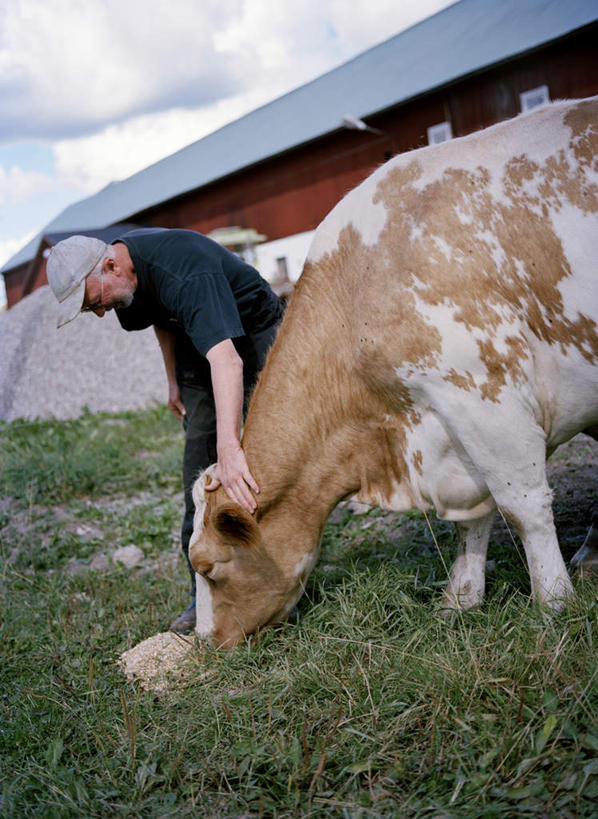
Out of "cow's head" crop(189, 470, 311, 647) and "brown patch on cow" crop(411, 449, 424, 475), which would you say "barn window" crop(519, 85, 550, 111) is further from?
"cow's head" crop(189, 470, 311, 647)

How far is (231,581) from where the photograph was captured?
12.1ft

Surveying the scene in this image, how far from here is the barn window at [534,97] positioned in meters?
Answer: 16.0

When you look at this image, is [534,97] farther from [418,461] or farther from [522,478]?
[522,478]

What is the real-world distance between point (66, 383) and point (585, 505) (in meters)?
13.4

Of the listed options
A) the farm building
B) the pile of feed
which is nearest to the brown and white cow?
the pile of feed

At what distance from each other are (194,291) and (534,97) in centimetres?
1486

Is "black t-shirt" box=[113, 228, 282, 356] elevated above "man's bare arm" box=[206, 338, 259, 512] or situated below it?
above

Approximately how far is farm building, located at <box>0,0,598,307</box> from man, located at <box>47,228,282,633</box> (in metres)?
10.3

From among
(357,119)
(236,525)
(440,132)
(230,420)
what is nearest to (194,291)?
(230,420)

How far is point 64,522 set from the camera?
6559mm

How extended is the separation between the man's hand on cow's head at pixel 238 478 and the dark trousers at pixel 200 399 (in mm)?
890

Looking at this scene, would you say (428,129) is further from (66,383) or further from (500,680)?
(500,680)

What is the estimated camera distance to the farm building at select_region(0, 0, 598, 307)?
1606cm

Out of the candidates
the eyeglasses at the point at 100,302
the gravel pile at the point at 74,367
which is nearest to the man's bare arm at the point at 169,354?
the eyeglasses at the point at 100,302
